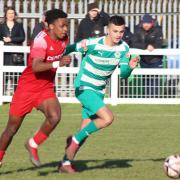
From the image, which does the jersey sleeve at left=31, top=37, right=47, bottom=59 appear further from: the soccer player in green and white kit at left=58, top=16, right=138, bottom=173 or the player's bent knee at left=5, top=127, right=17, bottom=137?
the player's bent knee at left=5, top=127, right=17, bottom=137

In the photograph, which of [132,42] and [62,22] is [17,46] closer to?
[132,42]

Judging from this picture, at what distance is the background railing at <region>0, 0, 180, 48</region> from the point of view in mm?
21391

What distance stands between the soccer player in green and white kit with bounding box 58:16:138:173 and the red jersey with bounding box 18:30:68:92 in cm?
40

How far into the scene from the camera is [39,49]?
9852 millimetres

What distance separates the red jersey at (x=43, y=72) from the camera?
391 inches

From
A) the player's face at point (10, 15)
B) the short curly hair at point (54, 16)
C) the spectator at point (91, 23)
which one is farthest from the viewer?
the spectator at point (91, 23)

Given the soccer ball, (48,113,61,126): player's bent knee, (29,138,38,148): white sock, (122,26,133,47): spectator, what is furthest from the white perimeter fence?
the soccer ball

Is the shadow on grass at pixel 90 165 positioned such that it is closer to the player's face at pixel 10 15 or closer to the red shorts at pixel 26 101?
the red shorts at pixel 26 101

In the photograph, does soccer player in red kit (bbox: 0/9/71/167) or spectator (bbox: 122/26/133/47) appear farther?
spectator (bbox: 122/26/133/47)

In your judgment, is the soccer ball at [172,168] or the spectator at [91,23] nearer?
the soccer ball at [172,168]

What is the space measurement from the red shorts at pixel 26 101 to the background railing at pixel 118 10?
36.1ft

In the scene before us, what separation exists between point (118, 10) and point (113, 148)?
9733mm

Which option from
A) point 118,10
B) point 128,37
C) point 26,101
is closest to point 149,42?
point 128,37

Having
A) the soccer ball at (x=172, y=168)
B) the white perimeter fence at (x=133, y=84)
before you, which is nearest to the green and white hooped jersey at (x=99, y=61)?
the soccer ball at (x=172, y=168)
